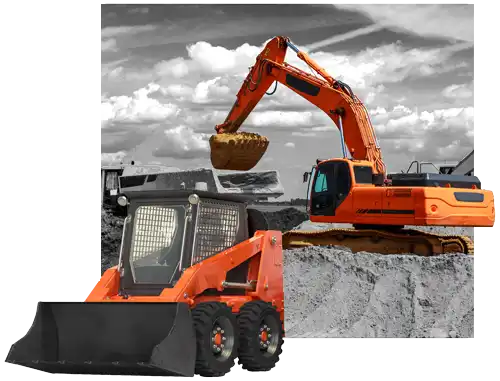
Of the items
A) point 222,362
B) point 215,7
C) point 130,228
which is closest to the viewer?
point 222,362

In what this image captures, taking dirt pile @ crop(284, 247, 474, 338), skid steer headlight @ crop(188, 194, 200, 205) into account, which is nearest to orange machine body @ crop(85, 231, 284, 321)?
skid steer headlight @ crop(188, 194, 200, 205)

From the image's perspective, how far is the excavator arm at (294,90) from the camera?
12.4 meters

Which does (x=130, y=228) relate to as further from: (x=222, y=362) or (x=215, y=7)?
(x=215, y=7)

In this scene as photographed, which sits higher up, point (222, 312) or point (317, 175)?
point (317, 175)

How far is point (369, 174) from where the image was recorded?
40.5 ft

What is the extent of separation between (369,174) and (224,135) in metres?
2.21

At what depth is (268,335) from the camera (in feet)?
24.2

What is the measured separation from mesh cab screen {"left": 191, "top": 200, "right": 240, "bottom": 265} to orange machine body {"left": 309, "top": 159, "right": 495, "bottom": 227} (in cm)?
435

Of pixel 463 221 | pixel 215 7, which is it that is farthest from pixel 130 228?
pixel 463 221

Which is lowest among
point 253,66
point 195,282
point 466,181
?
point 195,282

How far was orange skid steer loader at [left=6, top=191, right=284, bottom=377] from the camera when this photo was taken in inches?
254

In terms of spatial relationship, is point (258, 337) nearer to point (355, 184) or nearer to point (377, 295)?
point (377, 295)

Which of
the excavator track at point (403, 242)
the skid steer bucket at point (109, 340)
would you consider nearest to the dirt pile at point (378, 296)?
the excavator track at point (403, 242)

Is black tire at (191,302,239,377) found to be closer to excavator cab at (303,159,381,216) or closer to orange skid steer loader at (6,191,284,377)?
orange skid steer loader at (6,191,284,377)
